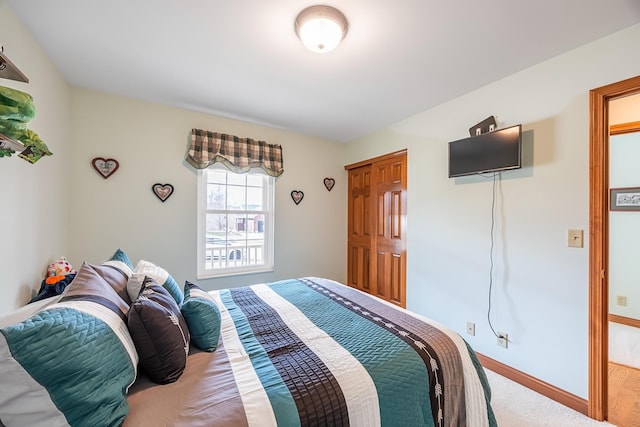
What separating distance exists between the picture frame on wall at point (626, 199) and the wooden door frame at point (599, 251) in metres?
2.16

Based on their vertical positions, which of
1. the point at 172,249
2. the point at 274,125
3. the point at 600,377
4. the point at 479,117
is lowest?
the point at 600,377

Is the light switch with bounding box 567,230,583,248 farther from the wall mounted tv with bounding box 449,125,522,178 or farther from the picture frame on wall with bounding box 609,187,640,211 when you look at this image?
the picture frame on wall with bounding box 609,187,640,211

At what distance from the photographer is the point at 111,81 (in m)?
2.30

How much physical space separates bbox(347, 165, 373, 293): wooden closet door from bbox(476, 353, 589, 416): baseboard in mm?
1694

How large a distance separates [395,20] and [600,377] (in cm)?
263

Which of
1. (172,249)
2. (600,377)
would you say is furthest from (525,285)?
(172,249)

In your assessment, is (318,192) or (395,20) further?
(318,192)

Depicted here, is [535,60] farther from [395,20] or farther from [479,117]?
[395,20]

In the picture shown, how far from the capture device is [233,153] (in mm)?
3086

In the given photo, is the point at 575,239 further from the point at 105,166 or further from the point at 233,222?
the point at 105,166

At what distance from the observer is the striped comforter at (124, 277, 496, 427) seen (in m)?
0.88

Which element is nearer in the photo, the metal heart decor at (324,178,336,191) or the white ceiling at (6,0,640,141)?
the white ceiling at (6,0,640,141)

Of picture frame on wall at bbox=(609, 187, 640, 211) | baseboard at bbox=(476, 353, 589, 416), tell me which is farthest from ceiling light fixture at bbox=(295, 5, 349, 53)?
picture frame on wall at bbox=(609, 187, 640, 211)

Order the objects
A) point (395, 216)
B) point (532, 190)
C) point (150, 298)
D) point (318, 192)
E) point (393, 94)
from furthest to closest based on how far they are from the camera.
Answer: point (318, 192)
point (395, 216)
point (393, 94)
point (532, 190)
point (150, 298)
